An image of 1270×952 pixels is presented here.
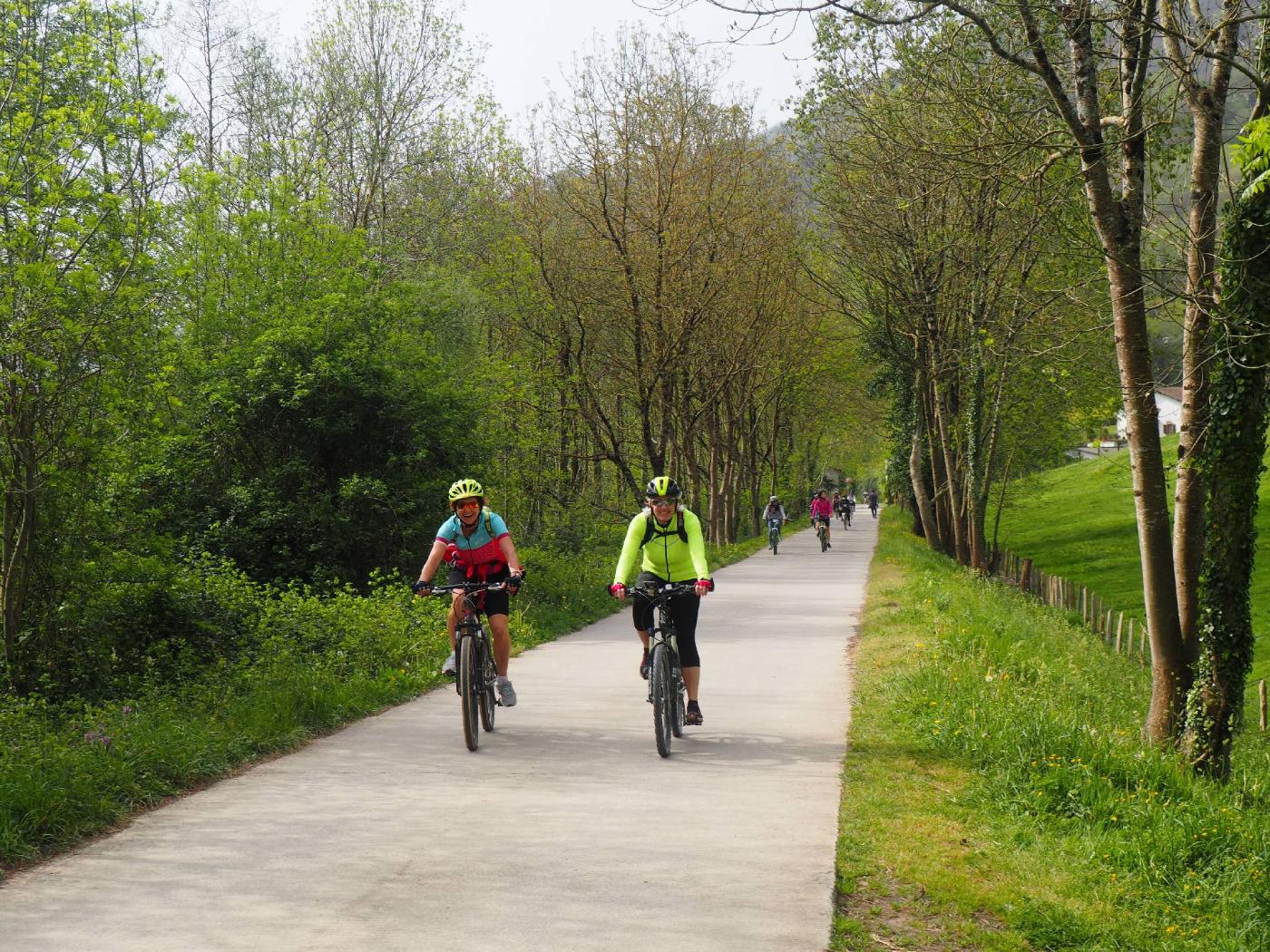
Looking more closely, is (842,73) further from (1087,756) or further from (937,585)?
(1087,756)

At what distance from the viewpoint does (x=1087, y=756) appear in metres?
8.23

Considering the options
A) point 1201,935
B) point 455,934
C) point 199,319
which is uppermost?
point 199,319

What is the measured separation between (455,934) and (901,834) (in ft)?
8.80

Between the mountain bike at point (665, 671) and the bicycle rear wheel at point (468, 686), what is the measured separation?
1233mm

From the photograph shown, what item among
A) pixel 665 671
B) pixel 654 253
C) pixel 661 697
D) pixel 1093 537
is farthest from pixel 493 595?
pixel 1093 537

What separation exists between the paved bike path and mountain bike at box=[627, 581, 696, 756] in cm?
22

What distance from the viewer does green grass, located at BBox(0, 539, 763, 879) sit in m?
6.82

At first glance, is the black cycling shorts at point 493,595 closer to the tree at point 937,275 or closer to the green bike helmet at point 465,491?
the green bike helmet at point 465,491

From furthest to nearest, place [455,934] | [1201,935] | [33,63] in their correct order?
[33,63] < [1201,935] < [455,934]

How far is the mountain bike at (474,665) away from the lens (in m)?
8.95

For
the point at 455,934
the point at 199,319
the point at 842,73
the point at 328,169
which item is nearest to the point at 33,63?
the point at 455,934

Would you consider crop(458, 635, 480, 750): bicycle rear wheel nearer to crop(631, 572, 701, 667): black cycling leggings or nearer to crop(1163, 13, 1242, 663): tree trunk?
crop(631, 572, 701, 667): black cycling leggings

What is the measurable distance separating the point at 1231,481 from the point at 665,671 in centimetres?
415

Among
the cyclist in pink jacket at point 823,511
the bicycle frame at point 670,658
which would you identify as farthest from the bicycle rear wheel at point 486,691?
the cyclist in pink jacket at point 823,511
